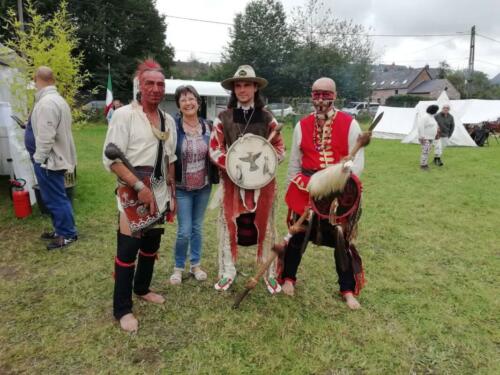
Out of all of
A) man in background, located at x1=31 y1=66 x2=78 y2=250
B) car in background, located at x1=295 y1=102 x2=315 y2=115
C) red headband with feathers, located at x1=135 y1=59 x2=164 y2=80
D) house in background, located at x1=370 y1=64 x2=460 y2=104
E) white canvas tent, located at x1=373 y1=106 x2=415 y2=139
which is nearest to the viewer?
red headband with feathers, located at x1=135 y1=59 x2=164 y2=80

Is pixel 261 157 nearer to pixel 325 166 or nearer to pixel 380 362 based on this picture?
pixel 325 166

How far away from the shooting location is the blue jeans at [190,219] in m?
3.12

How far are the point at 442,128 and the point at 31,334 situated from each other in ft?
34.6

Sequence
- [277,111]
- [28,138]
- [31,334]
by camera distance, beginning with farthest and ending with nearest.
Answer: [277,111] < [28,138] < [31,334]

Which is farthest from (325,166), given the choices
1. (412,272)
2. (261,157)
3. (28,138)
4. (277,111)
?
(277,111)

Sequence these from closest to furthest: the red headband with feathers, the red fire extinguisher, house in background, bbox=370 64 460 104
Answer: the red headband with feathers < the red fire extinguisher < house in background, bbox=370 64 460 104

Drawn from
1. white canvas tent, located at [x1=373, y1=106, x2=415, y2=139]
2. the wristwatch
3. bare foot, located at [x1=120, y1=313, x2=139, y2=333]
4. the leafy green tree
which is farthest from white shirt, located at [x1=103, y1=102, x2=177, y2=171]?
the leafy green tree

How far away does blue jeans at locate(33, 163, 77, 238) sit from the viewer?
13.1 feet

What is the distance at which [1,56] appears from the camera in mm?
5711

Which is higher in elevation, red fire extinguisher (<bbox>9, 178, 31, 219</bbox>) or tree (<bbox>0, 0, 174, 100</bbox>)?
tree (<bbox>0, 0, 174, 100</bbox>)

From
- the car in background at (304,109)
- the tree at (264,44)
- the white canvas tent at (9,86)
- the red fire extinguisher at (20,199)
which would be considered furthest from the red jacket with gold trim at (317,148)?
the tree at (264,44)

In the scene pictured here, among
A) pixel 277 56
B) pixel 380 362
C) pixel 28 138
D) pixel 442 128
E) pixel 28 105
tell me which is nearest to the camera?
pixel 380 362

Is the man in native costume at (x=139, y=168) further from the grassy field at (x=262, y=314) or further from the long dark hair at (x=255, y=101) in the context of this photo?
the long dark hair at (x=255, y=101)

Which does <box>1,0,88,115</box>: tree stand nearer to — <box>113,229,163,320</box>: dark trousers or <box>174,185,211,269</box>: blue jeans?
<box>174,185,211,269</box>: blue jeans
